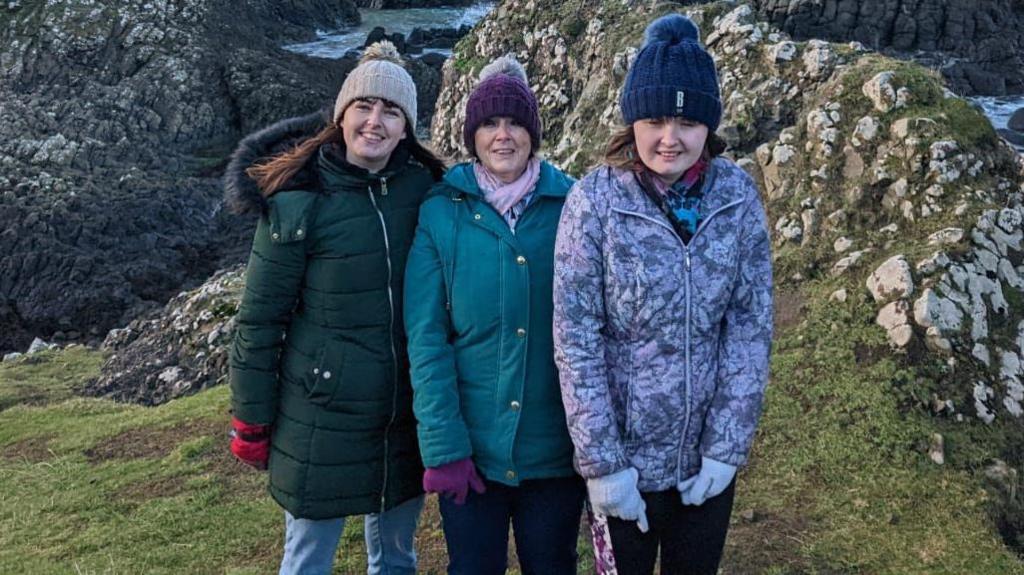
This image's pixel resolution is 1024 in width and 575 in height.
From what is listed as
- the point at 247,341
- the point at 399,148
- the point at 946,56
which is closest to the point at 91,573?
the point at 247,341

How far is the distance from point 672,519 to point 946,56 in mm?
30680

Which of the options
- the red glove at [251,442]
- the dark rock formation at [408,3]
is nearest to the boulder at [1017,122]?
the red glove at [251,442]

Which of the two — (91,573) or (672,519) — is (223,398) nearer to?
(91,573)

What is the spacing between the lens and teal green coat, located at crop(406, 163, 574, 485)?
384 centimetres

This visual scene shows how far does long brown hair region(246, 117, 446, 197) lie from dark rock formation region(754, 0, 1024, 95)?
82.2ft

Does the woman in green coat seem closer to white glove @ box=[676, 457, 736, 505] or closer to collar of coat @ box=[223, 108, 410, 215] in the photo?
collar of coat @ box=[223, 108, 410, 215]

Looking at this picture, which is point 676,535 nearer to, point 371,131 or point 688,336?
point 688,336

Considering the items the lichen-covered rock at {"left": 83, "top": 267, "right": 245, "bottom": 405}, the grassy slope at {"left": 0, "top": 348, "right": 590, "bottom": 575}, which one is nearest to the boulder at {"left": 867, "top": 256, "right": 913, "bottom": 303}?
the grassy slope at {"left": 0, "top": 348, "right": 590, "bottom": 575}

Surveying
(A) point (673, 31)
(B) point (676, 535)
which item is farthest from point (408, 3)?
(B) point (676, 535)

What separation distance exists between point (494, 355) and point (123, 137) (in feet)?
104

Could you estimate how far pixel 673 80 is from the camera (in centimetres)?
360

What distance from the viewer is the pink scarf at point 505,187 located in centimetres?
398

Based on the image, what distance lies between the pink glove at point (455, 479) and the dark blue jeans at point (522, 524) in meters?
0.12

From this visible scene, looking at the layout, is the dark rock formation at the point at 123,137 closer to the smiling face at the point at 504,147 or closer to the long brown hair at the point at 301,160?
the long brown hair at the point at 301,160
